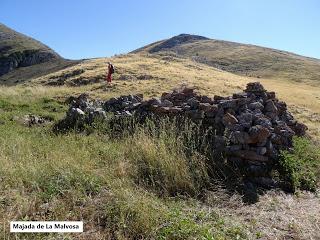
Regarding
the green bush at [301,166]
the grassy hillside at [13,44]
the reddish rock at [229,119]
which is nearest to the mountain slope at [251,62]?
the grassy hillside at [13,44]

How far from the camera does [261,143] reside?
7562mm

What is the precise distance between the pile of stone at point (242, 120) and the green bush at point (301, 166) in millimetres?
213

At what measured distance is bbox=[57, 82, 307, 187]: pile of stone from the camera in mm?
7406

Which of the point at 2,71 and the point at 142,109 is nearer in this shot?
the point at 142,109

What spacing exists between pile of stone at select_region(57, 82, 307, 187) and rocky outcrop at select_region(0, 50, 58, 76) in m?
95.1

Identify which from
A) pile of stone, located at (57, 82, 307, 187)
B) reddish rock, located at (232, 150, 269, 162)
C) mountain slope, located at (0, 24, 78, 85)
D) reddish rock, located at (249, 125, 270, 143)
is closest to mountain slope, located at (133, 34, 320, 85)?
mountain slope, located at (0, 24, 78, 85)

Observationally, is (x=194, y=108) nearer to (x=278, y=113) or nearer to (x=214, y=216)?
(x=278, y=113)

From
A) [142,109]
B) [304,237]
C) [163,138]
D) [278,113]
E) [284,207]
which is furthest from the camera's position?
[142,109]

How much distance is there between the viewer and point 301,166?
7.52 meters

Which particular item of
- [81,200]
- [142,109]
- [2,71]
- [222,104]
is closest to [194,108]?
[222,104]

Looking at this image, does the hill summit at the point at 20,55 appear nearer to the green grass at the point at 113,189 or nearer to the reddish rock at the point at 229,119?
the reddish rock at the point at 229,119

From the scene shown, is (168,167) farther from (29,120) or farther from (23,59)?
(23,59)

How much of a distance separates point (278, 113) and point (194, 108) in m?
2.05

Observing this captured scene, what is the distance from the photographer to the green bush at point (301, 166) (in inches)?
284
